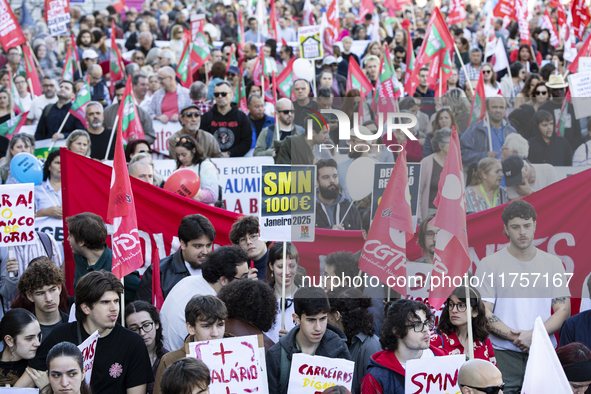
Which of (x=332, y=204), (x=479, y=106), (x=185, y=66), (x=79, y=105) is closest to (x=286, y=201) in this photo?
(x=332, y=204)

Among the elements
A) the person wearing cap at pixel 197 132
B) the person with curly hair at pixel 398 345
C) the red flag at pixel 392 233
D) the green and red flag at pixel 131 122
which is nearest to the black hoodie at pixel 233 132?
the person wearing cap at pixel 197 132

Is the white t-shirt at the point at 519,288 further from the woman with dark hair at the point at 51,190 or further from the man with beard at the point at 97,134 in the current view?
the man with beard at the point at 97,134

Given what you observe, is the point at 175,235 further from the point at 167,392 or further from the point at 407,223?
the point at 167,392

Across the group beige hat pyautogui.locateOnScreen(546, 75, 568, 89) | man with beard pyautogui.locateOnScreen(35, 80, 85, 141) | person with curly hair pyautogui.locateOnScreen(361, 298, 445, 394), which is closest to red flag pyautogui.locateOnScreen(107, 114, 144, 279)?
person with curly hair pyautogui.locateOnScreen(361, 298, 445, 394)

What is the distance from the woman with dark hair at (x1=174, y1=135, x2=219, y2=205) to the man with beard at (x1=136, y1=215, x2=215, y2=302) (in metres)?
1.76

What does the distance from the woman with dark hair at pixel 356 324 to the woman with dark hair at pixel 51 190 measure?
3.48 metres

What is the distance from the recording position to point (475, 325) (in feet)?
15.8

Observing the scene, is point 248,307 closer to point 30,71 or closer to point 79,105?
point 79,105

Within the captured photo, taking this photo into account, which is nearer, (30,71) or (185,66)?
(30,71)

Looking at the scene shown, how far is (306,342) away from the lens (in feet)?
14.6

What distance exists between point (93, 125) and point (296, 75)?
412 centimetres

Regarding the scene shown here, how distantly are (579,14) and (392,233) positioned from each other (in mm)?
10474

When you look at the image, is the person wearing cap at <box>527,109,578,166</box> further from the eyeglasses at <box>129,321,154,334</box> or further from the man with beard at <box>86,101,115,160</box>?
the man with beard at <box>86,101,115,160</box>

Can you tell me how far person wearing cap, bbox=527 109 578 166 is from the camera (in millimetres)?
7057
